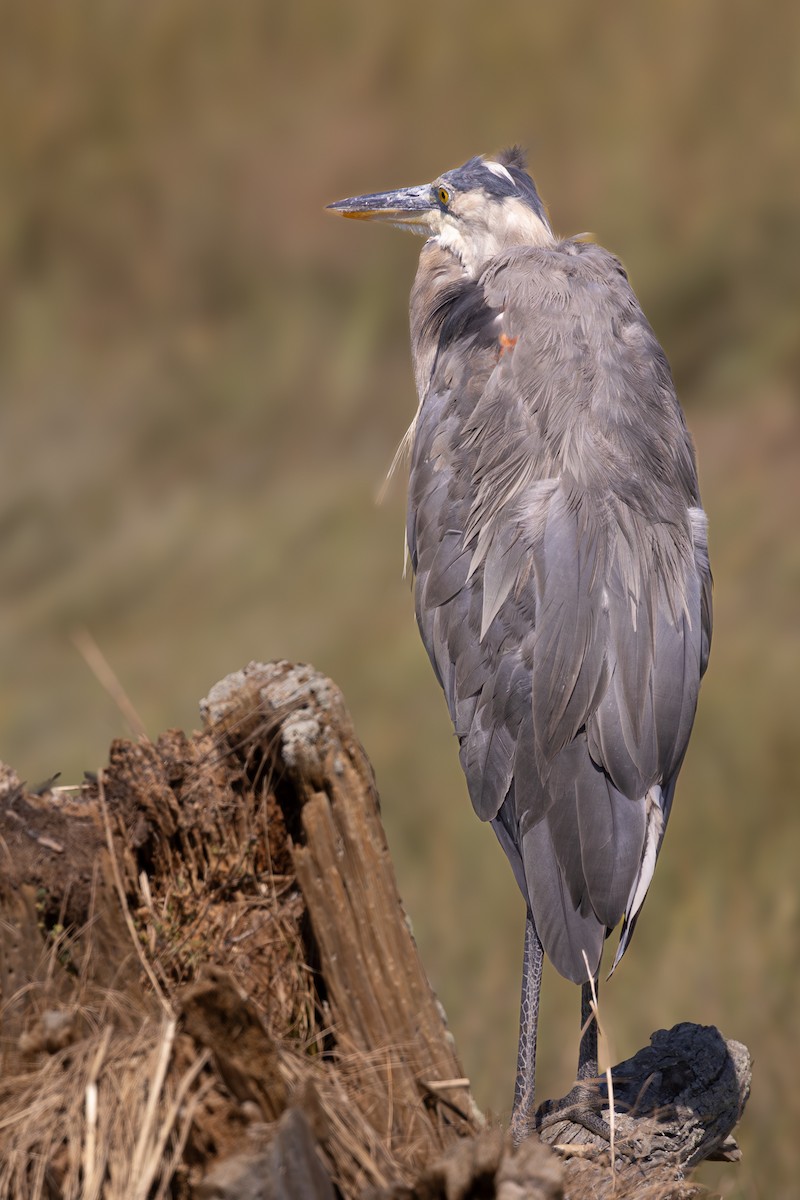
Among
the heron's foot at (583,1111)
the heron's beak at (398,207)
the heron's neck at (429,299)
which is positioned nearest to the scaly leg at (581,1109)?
the heron's foot at (583,1111)

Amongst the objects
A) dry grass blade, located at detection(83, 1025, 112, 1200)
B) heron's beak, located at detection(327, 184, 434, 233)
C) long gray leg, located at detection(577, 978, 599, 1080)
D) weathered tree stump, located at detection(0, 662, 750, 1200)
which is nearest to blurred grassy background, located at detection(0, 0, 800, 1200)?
long gray leg, located at detection(577, 978, 599, 1080)

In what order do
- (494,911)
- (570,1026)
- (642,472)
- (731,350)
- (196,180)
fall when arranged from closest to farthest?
(642,472), (570,1026), (494,911), (731,350), (196,180)

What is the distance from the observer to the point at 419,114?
649cm

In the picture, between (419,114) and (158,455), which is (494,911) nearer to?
(158,455)

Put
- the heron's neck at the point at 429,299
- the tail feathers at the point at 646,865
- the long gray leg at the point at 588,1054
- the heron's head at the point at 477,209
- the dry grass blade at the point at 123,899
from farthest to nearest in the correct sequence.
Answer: the heron's head at the point at 477,209, the heron's neck at the point at 429,299, the long gray leg at the point at 588,1054, the tail feathers at the point at 646,865, the dry grass blade at the point at 123,899

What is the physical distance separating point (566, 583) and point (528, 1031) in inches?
25.9

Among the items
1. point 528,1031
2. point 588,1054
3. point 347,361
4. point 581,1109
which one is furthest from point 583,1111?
point 347,361

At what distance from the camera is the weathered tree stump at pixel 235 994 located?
133 centimetres

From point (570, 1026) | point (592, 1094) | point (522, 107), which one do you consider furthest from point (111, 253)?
point (592, 1094)

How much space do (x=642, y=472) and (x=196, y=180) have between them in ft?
16.9

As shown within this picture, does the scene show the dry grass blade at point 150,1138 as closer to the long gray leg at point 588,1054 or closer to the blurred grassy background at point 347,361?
the long gray leg at point 588,1054

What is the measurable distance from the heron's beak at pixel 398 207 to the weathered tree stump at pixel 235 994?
1.61 meters

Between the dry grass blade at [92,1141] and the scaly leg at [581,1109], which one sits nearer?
the dry grass blade at [92,1141]

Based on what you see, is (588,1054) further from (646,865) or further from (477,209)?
(477,209)
